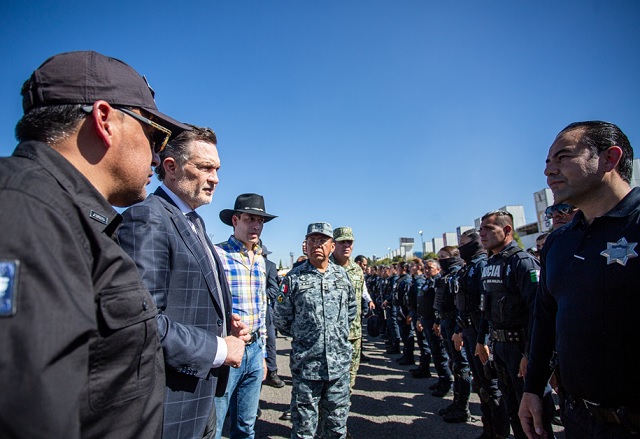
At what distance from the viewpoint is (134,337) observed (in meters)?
0.97

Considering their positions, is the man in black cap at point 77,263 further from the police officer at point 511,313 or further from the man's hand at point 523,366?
the police officer at point 511,313

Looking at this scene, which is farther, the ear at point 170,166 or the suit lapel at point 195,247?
the ear at point 170,166

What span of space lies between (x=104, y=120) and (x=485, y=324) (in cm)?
457

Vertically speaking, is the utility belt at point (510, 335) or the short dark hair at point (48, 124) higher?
the short dark hair at point (48, 124)

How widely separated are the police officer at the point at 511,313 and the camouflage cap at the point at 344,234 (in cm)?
256

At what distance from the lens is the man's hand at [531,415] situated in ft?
6.98

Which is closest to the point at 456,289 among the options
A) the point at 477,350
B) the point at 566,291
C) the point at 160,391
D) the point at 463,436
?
the point at 477,350

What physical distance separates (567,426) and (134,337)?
7.87ft

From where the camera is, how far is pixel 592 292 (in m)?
1.86

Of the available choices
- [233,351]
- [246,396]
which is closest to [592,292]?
[233,351]

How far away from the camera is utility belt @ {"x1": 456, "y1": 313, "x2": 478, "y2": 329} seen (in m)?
4.85

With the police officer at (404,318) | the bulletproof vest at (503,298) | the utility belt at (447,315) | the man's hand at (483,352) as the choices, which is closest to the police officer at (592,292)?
the bulletproof vest at (503,298)

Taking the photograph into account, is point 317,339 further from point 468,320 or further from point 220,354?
point 468,320

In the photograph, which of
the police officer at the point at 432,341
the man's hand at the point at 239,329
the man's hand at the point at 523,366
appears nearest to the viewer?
the man's hand at the point at 239,329
